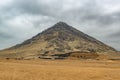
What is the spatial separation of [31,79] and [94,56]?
Answer: 96.0 meters

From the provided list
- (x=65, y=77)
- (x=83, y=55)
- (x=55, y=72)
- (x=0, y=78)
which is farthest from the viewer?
(x=83, y=55)

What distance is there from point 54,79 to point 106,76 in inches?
286

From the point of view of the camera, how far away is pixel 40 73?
3212 cm

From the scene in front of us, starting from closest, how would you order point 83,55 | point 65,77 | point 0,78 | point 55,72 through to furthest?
point 0,78
point 65,77
point 55,72
point 83,55

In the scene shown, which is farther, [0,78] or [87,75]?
[87,75]

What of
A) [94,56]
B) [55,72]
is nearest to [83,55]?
[94,56]

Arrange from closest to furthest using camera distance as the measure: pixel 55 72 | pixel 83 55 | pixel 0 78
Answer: pixel 0 78, pixel 55 72, pixel 83 55

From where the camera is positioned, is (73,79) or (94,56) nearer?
(73,79)

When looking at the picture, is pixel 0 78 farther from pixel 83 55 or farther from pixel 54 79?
pixel 83 55

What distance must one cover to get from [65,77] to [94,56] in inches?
3677

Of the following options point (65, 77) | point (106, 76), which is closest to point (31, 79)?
point (65, 77)

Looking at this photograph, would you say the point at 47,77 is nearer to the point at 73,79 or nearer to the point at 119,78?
the point at 73,79

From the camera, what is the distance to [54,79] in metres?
29.1

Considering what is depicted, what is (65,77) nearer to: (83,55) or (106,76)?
(106,76)
